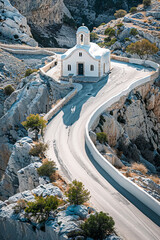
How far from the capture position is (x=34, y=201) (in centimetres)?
2180

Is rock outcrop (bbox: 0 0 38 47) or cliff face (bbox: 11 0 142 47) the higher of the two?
rock outcrop (bbox: 0 0 38 47)

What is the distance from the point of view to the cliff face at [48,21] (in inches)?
4486

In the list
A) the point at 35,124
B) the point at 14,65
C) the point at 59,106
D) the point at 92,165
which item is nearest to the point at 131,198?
the point at 92,165

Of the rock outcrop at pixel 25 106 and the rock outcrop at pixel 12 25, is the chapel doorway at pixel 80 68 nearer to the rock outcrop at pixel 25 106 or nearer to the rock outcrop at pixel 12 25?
the rock outcrop at pixel 25 106

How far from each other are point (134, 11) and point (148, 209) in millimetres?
96647

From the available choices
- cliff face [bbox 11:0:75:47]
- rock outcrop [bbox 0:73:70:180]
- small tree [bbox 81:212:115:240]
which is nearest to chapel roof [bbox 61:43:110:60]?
rock outcrop [bbox 0:73:70:180]

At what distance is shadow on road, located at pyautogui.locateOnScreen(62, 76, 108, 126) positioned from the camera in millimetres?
39094

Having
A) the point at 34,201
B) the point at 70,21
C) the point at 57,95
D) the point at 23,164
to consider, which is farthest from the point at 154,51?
the point at 70,21

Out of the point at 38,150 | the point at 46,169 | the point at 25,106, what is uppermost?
the point at 46,169

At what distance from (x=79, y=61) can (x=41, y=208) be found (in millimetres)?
38245

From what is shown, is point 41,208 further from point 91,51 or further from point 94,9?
point 94,9

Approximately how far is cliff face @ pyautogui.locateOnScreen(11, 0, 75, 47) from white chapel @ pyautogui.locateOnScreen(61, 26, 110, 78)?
6309 centimetres

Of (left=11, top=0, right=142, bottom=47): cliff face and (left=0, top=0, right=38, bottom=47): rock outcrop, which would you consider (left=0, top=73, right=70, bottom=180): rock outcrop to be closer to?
(left=0, top=0, right=38, bottom=47): rock outcrop

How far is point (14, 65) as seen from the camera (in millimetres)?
65938
